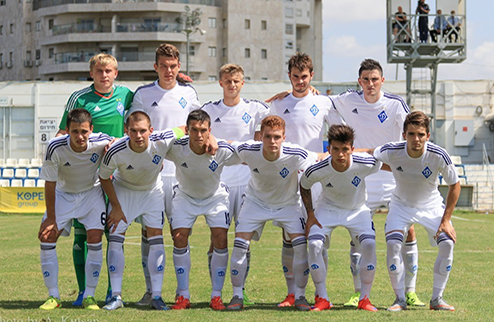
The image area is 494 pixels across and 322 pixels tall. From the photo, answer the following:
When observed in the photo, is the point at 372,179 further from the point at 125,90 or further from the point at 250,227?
the point at 125,90

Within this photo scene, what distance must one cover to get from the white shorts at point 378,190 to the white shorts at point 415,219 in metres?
0.73

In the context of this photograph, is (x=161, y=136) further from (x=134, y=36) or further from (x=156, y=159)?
(x=134, y=36)

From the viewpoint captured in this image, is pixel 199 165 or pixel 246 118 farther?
pixel 246 118

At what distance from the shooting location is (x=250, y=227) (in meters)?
7.62

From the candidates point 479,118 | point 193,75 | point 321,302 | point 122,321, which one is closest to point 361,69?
point 321,302

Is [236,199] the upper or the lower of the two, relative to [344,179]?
→ lower

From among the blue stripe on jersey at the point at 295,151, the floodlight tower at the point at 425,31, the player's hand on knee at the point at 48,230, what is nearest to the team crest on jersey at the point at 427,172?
the blue stripe on jersey at the point at 295,151

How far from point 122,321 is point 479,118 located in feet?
125

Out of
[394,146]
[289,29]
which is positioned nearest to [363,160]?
[394,146]

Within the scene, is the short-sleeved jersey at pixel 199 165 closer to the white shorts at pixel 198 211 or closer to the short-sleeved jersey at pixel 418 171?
the white shorts at pixel 198 211

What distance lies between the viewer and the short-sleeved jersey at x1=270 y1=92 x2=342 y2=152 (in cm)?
835

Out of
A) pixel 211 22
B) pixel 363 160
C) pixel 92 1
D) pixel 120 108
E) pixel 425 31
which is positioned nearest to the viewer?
pixel 363 160

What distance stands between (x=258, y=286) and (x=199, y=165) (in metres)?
2.29

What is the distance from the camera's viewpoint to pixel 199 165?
7629 mm
